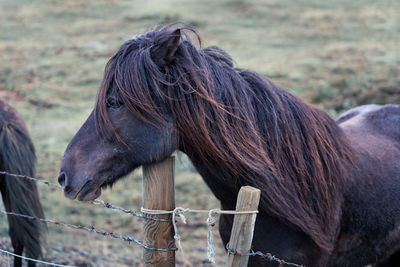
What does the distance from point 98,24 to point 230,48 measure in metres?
6.49

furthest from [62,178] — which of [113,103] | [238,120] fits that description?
[238,120]

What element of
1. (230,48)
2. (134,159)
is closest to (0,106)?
(134,159)

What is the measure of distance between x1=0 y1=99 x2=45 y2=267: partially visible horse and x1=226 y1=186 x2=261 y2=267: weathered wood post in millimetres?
2656

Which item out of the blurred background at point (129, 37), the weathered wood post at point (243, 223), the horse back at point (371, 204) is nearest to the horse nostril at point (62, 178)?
the weathered wood post at point (243, 223)

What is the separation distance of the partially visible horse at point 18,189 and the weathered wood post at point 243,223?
266 centimetres

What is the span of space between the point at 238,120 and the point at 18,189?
254 centimetres

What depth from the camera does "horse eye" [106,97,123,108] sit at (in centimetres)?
206

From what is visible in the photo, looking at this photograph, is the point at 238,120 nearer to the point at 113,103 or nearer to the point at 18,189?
the point at 113,103

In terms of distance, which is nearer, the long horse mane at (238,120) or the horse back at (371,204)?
the long horse mane at (238,120)

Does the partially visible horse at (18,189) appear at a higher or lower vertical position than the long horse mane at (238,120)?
lower

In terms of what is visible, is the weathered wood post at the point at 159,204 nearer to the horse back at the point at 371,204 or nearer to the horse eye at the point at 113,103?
the horse eye at the point at 113,103

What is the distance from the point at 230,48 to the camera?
1516 centimetres

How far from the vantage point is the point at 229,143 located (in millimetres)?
2045

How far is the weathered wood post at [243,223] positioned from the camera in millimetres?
1756
